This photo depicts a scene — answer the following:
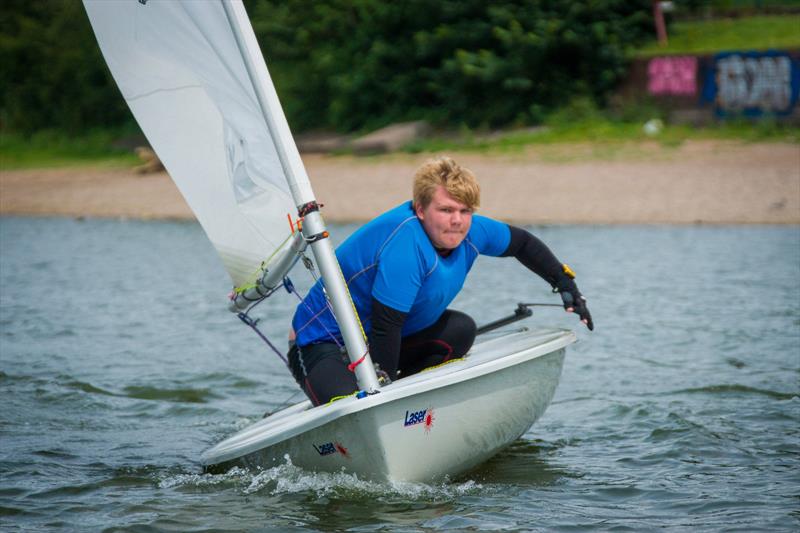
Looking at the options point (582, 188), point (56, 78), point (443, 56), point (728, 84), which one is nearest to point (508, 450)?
point (582, 188)

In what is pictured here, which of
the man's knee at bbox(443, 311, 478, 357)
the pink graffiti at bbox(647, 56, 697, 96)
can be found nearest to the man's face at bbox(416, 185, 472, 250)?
the man's knee at bbox(443, 311, 478, 357)

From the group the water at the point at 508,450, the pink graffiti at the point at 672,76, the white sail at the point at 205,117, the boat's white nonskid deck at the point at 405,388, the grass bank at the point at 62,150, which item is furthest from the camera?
the grass bank at the point at 62,150

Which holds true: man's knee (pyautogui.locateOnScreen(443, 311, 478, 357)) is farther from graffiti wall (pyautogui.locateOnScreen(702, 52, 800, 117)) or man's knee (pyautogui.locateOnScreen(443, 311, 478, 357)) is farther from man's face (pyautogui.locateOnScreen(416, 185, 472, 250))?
graffiti wall (pyautogui.locateOnScreen(702, 52, 800, 117))

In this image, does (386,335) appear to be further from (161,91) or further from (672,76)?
(672,76)

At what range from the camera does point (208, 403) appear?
691cm

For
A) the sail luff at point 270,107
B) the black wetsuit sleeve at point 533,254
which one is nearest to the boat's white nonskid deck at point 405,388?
the black wetsuit sleeve at point 533,254

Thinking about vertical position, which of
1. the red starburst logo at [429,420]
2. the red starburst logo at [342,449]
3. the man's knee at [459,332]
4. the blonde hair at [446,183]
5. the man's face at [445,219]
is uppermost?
the blonde hair at [446,183]

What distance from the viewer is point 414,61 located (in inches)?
870

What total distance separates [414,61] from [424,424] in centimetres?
1844

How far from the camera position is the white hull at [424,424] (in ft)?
13.6

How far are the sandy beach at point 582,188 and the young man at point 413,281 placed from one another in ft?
31.2

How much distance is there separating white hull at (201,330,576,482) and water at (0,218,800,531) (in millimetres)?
133

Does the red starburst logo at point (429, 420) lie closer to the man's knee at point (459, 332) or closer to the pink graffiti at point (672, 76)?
the man's knee at point (459, 332)

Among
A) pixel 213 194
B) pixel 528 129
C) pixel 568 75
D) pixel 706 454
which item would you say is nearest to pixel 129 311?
pixel 213 194
